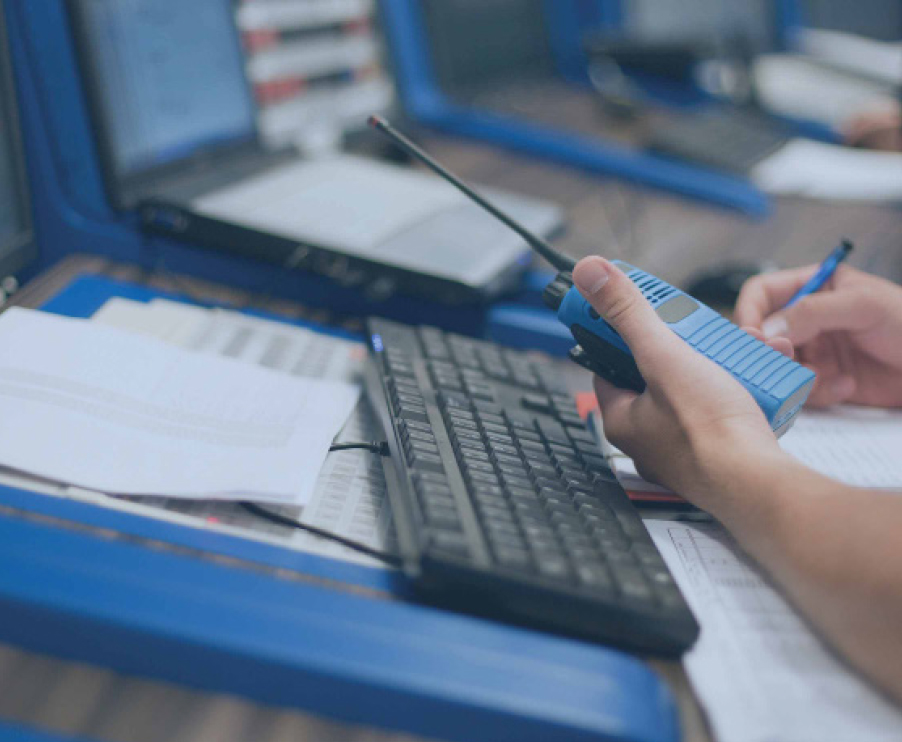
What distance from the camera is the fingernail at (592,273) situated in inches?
22.6

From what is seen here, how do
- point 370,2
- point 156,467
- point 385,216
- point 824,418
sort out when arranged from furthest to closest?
point 370,2 → point 385,216 → point 824,418 → point 156,467

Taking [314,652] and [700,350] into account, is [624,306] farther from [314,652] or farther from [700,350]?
[314,652]

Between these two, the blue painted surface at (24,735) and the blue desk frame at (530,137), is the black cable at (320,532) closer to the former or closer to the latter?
the blue painted surface at (24,735)

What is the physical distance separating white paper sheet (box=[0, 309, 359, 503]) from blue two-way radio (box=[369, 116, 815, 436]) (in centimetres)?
20

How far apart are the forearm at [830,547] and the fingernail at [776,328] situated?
252 mm

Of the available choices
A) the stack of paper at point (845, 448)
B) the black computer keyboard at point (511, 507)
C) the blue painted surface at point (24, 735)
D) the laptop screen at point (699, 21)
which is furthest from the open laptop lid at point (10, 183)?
the laptop screen at point (699, 21)

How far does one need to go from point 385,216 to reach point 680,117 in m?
0.95

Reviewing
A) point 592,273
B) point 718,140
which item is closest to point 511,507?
point 592,273

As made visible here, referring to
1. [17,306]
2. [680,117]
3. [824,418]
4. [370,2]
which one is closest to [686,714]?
[824,418]

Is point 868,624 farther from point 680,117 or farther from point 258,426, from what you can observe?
point 680,117

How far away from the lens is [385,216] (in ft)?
2.95

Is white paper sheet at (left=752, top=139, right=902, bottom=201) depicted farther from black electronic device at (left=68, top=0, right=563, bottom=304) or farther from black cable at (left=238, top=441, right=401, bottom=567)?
black cable at (left=238, top=441, right=401, bottom=567)

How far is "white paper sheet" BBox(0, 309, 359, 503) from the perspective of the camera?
0.51 m

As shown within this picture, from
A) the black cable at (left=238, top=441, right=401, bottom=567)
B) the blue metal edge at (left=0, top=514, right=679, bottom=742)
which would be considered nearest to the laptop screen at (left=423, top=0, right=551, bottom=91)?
the black cable at (left=238, top=441, right=401, bottom=567)
